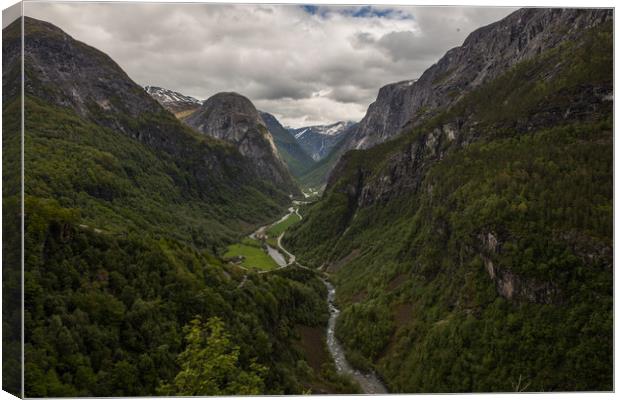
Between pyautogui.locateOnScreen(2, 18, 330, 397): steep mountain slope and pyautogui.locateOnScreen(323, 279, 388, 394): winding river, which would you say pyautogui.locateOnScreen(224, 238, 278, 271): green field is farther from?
pyautogui.locateOnScreen(323, 279, 388, 394): winding river

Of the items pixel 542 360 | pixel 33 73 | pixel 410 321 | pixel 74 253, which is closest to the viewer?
pixel 74 253

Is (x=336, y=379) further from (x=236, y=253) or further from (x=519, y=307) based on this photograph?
(x=236, y=253)

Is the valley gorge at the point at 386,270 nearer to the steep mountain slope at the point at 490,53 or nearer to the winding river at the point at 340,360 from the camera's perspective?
the winding river at the point at 340,360

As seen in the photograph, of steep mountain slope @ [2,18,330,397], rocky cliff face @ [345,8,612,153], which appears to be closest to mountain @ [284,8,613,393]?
rocky cliff face @ [345,8,612,153]

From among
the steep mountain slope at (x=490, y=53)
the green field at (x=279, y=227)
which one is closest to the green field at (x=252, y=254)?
the green field at (x=279, y=227)

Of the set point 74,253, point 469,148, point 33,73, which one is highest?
point 33,73

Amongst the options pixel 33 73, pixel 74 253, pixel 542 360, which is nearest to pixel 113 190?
pixel 33 73
